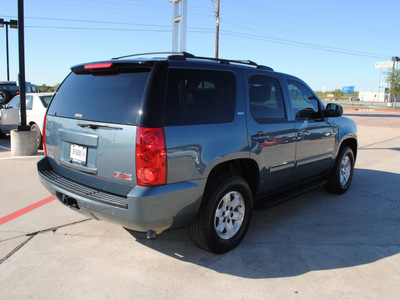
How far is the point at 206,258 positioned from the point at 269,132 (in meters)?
1.48

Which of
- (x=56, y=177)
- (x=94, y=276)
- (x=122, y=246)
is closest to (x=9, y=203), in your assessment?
(x=56, y=177)

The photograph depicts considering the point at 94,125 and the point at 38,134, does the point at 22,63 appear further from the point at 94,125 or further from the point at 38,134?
the point at 94,125

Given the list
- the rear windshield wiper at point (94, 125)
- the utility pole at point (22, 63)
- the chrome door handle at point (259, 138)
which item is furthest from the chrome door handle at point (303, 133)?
Result: the utility pole at point (22, 63)

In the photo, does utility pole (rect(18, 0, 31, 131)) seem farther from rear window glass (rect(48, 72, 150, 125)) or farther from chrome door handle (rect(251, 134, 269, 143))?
chrome door handle (rect(251, 134, 269, 143))

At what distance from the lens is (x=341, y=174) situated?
5.39 metres

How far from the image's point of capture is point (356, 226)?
4.16 metres

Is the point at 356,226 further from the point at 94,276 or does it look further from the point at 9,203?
the point at 9,203

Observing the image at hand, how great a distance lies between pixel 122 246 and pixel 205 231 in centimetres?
98

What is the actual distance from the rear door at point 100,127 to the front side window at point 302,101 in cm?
221

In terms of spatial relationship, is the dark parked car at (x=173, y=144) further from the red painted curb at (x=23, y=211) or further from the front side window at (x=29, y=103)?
the front side window at (x=29, y=103)

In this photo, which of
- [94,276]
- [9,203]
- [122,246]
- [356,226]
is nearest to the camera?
[94,276]

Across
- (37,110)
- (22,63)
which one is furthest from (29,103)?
(22,63)

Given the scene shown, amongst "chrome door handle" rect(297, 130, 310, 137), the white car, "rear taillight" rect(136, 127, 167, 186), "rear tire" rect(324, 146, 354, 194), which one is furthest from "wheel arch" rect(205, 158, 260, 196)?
the white car

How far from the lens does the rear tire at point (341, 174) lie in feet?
17.1
